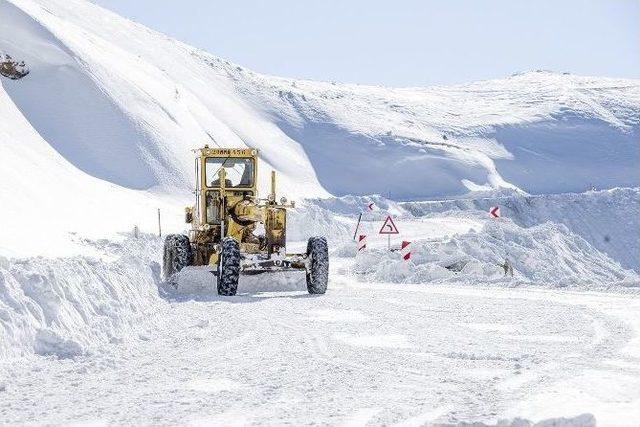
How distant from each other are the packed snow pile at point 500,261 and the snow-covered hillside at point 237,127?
8838 millimetres

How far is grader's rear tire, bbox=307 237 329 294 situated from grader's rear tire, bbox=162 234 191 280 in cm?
230

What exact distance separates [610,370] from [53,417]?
15.7 ft

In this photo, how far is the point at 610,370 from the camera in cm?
792

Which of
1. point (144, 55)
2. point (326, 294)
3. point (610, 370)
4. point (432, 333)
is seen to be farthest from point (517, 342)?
point (144, 55)

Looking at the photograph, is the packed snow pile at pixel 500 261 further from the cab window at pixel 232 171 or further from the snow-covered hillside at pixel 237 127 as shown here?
the snow-covered hillside at pixel 237 127

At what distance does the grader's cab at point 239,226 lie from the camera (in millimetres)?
15875

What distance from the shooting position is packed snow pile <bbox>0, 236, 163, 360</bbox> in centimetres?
823

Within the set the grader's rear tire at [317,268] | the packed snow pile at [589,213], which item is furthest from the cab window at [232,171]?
the packed snow pile at [589,213]

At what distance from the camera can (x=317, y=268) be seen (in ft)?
52.0

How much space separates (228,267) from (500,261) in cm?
1188

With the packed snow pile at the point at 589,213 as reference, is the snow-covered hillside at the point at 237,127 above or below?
above

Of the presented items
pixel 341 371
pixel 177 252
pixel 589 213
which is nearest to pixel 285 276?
pixel 177 252

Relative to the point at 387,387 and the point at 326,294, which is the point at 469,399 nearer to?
the point at 387,387

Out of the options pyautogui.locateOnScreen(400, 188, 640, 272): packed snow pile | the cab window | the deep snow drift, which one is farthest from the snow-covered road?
pyautogui.locateOnScreen(400, 188, 640, 272): packed snow pile
